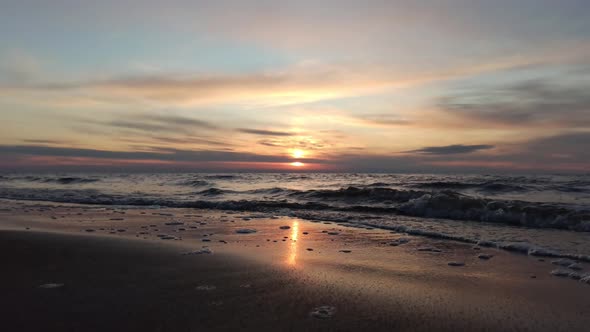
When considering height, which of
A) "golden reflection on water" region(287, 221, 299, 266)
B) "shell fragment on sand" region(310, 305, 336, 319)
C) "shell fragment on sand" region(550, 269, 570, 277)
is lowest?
"golden reflection on water" region(287, 221, 299, 266)

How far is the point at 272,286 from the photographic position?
4.54 metres

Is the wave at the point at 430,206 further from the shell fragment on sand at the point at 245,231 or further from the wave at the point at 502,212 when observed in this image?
the shell fragment on sand at the point at 245,231

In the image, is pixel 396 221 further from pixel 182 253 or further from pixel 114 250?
pixel 114 250

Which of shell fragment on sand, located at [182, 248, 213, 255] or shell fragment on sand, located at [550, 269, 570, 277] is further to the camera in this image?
shell fragment on sand, located at [182, 248, 213, 255]

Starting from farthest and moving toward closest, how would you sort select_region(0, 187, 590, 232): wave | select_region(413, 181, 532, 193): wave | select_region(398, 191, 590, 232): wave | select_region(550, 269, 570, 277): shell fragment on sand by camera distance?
1. select_region(413, 181, 532, 193): wave
2. select_region(0, 187, 590, 232): wave
3. select_region(398, 191, 590, 232): wave
4. select_region(550, 269, 570, 277): shell fragment on sand

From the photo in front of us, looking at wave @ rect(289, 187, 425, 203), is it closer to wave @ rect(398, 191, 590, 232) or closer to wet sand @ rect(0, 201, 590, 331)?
wave @ rect(398, 191, 590, 232)

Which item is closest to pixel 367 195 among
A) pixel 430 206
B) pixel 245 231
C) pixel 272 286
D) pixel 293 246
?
pixel 430 206

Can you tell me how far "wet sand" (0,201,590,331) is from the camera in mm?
3477

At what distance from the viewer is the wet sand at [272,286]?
348cm

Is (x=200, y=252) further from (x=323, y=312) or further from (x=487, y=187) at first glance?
(x=487, y=187)

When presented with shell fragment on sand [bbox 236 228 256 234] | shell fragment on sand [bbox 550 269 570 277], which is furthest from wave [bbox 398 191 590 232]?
shell fragment on sand [bbox 236 228 256 234]

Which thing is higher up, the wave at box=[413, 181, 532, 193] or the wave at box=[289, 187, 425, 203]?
the wave at box=[413, 181, 532, 193]

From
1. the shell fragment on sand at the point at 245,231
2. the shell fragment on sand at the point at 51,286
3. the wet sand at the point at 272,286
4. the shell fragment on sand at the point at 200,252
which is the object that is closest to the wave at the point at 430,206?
the wet sand at the point at 272,286

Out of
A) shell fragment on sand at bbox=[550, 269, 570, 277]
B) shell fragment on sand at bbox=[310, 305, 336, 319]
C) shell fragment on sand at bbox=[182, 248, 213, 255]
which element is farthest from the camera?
shell fragment on sand at bbox=[182, 248, 213, 255]
